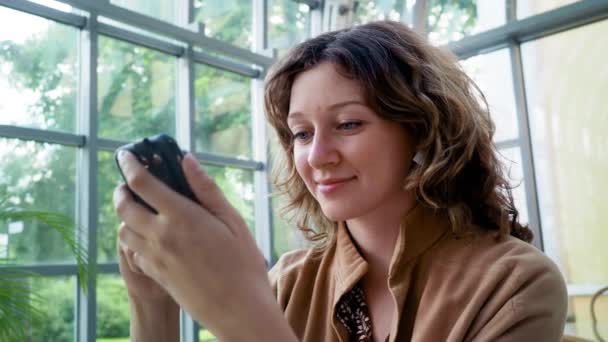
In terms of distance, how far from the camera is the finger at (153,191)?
562 mm

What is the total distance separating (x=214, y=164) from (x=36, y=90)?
166cm

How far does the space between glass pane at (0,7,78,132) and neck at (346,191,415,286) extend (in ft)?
10.6

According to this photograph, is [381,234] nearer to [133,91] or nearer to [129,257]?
[129,257]

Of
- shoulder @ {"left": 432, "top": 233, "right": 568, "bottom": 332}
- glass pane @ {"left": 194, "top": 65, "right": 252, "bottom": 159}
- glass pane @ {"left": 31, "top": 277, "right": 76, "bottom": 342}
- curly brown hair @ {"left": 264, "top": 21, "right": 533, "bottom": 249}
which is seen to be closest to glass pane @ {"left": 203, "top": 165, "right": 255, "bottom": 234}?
glass pane @ {"left": 194, "top": 65, "right": 252, "bottom": 159}

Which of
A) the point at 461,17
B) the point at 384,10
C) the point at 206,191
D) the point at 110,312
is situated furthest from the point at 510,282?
the point at 384,10

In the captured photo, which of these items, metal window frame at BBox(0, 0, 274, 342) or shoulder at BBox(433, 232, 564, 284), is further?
metal window frame at BBox(0, 0, 274, 342)

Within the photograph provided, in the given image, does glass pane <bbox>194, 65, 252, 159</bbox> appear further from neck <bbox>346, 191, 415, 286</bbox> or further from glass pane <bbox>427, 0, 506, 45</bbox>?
neck <bbox>346, 191, 415, 286</bbox>

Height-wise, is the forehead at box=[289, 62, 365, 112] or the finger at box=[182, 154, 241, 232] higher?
the forehead at box=[289, 62, 365, 112]

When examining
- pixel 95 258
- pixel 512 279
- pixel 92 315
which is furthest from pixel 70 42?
pixel 512 279

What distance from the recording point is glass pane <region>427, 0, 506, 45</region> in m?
5.08

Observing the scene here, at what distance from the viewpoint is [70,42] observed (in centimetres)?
409

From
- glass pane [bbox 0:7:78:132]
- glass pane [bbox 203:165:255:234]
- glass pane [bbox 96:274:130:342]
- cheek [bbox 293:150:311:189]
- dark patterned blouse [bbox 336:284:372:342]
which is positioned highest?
glass pane [bbox 0:7:78:132]

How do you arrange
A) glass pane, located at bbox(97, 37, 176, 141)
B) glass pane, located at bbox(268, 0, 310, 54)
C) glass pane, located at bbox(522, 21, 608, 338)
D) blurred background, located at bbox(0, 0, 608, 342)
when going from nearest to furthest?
blurred background, located at bbox(0, 0, 608, 342) → glass pane, located at bbox(97, 37, 176, 141) → glass pane, located at bbox(522, 21, 608, 338) → glass pane, located at bbox(268, 0, 310, 54)

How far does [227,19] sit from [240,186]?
1.54m
